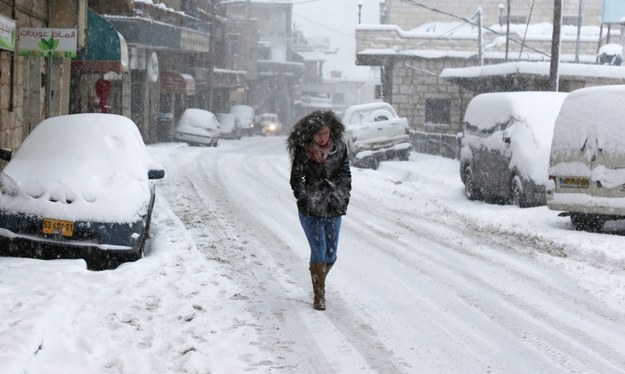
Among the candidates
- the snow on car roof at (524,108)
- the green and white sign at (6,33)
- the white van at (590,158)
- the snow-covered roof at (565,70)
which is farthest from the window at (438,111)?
the green and white sign at (6,33)

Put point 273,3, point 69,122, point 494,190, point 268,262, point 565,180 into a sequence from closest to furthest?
point 268,262 → point 69,122 → point 565,180 → point 494,190 → point 273,3

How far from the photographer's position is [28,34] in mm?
14602

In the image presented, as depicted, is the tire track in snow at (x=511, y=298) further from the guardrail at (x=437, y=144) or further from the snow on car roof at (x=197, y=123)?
the snow on car roof at (x=197, y=123)

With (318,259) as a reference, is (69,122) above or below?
above

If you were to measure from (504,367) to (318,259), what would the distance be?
2132mm

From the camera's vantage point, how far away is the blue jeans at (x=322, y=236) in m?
7.43

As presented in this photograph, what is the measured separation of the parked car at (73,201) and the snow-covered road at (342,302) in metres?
0.32

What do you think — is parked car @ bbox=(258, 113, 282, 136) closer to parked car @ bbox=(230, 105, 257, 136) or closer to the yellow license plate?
parked car @ bbox=(230, 105, 257, 136)

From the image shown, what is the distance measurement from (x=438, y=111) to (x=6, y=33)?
26.6 metres

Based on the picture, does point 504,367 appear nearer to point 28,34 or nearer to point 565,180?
point 565,180

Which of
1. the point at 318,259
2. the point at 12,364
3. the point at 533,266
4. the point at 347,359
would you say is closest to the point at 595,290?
the point at 533,266

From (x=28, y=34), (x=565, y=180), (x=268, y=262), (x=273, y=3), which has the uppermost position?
(x=273, y=3)

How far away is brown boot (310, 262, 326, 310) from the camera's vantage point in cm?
738

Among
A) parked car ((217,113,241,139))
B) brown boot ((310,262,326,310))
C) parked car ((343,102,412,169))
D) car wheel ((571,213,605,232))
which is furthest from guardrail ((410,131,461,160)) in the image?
brown boot ((310,262,326,310))
